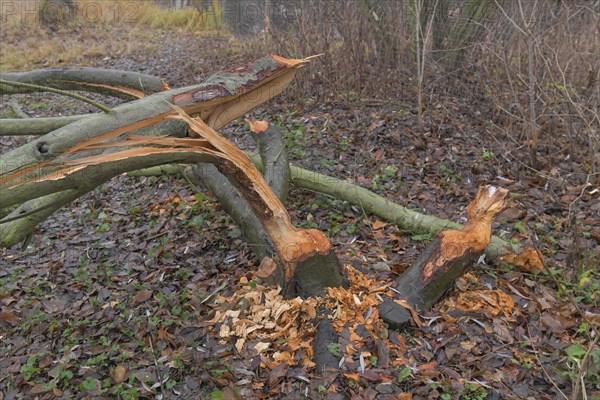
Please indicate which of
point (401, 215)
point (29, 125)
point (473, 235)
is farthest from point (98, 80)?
point (473, 235)

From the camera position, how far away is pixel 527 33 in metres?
4.67

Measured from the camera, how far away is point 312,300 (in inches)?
118

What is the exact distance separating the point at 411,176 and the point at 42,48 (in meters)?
8.82

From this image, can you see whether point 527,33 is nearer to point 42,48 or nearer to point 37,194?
point 37,194

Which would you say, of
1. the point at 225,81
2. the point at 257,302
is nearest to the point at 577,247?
the point at 257,302

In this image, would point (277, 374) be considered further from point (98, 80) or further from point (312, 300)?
point (98, 80)

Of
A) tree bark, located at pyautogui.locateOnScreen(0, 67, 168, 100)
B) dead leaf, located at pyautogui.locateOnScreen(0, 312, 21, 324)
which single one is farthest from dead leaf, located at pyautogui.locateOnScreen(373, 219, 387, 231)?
dead leaf, located at pyautogui.locateOnScreen(0, 312, 21, 324)

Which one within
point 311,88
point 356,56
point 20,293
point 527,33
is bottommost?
point 20,293

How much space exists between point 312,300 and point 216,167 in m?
1.03

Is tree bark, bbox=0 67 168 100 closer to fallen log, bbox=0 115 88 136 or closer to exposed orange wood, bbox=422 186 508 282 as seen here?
fallen log, bbox=0 115 88 136

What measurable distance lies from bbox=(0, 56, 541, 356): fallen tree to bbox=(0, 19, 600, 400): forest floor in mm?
164

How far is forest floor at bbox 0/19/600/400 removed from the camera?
8.98 feet

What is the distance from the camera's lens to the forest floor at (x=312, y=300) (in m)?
2.74

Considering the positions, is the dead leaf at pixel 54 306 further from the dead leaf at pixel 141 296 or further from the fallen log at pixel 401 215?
the fallen log at pixel 401 215
